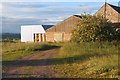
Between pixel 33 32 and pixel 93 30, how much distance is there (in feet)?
87.4

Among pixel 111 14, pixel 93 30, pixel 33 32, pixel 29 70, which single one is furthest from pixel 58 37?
pixel 29 70

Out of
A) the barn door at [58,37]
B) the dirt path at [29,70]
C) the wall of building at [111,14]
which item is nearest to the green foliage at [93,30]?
the wall of building at [111,14]

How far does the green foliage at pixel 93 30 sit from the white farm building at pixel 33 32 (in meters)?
22.4

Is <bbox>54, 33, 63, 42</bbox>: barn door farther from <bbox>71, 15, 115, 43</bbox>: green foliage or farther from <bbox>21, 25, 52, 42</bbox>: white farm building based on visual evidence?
<bbox>71, 15, 115, 43</bbox>: green foliage

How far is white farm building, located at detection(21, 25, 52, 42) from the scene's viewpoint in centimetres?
5472

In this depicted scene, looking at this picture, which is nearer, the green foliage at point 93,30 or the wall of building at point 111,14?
the green foliage at point 93,30

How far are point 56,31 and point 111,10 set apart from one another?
10620 millimetres

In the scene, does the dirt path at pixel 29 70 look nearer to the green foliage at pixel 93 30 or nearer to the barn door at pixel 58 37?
the green foliage at pixel 93 30

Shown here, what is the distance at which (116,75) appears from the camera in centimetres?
1160

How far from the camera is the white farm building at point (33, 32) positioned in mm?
54719

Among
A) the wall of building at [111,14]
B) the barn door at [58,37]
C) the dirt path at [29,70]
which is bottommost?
the dirt path at [29,70]

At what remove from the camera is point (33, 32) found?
184ft

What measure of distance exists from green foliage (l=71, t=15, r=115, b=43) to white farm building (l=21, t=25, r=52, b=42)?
22.4 metres

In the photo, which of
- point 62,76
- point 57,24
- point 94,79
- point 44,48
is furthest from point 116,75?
point 57,24
